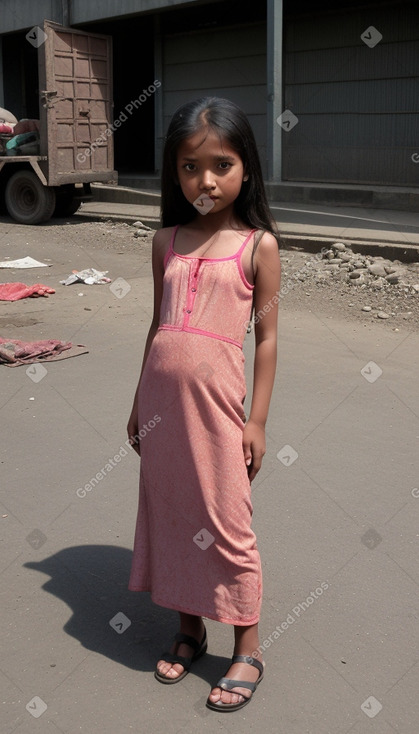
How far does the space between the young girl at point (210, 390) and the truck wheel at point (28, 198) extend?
34.9 ft

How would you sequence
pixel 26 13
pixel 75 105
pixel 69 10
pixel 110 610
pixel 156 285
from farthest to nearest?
1. pixel 26 13
2. pixel 69 10
3. pixel 75 105
4. pixel 110 610
5. pixel 156 285

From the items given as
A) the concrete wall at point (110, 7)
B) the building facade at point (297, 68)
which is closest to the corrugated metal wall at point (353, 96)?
the building facade at point (297, 68)

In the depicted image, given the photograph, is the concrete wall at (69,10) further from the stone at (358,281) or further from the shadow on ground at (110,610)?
the shadow on ground at (110,610)

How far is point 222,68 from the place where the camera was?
16.0 m

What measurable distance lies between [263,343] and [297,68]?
13.3m

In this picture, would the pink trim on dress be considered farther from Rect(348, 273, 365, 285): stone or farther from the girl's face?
Rect(348, 273, 365, 285): stone

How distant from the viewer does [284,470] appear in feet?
13.1

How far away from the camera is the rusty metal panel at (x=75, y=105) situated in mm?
12180

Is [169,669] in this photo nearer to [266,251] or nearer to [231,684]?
[231,684]

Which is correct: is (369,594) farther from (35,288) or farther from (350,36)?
(350,36)

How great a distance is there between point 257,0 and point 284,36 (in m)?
0.75

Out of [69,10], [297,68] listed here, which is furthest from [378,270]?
[69,10]

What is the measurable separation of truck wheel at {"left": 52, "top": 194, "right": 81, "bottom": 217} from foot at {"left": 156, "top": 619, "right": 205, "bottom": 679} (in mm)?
11455

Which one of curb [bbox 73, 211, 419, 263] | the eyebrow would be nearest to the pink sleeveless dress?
the eyebrow
